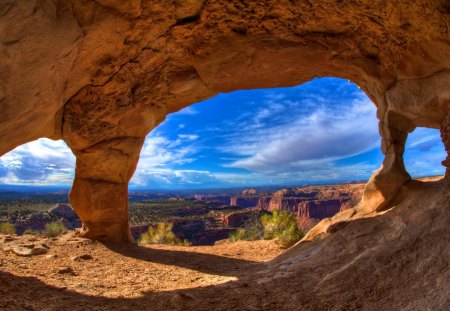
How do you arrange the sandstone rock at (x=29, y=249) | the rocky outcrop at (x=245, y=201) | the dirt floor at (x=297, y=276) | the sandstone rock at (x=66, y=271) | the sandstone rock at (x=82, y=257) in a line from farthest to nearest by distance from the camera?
the rocky outcrop at (x=245, y=201) → the sandstone rock at (x=82, y=257) → the sandstone rock at (x=29, y=249) → the sandstone rock at (x=66, y=271) → the dirt floor at (x=297, y=276)

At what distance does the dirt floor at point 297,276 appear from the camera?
464cm

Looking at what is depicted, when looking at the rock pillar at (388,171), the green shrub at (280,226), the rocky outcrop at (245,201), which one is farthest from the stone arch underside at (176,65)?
the rocky outcrop at (245,201)

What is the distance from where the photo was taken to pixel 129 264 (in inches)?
371

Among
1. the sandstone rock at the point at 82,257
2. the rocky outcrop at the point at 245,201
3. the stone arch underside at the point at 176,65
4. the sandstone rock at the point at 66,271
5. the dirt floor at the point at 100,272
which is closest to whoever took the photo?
the dirt floor at the point at 100,272

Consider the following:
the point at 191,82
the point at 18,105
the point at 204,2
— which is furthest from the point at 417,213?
the point at 18,105

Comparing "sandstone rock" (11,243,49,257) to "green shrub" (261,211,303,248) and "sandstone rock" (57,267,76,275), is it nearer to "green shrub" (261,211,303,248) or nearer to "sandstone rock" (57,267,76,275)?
"sandstone rock" (57,267,76,275)

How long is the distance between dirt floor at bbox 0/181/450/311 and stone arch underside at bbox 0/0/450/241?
2068 millimetres

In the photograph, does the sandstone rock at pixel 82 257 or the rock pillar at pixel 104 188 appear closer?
the sandstone rock at pixel 82 257

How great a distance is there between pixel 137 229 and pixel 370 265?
1156 inches

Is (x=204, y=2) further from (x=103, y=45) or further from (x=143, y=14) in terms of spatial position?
(x=103, y=45)

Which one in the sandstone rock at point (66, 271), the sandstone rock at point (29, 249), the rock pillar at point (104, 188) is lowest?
the sandstone rock at point (66, 271)

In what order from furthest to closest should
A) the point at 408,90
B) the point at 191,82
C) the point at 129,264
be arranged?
the point at 191,82
the point at 129,264
the point at 408,90

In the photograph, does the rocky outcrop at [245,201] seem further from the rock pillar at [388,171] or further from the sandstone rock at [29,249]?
the rock pillar at [388,171]

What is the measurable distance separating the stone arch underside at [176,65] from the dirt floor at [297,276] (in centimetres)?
207
